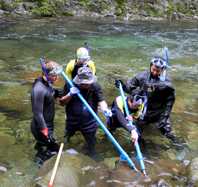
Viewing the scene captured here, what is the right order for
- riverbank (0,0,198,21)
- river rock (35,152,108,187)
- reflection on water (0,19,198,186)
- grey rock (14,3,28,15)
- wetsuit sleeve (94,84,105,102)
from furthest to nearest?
riverbank (0,0,198,21), grey rock (14,3,28,15), reflection on water (0,19,198,186), wetsuit sleeve (94,84,105,102), river rock (35,152,108,187)

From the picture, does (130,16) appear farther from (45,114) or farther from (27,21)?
(45,114)

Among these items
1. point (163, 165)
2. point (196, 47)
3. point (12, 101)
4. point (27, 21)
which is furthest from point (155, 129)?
point (27, 21)

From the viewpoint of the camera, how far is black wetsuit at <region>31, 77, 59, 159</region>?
6.36 m

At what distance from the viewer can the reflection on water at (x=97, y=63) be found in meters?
8.09

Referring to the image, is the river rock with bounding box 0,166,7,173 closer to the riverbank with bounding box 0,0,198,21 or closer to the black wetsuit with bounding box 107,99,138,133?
the black wetsuit with bounding box 107,99,138,133

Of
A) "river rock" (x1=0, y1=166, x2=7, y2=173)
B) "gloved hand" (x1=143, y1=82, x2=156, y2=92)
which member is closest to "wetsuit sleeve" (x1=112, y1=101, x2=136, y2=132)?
"gloved hand" (x1=143, y1=82, x2=156, y2=92)

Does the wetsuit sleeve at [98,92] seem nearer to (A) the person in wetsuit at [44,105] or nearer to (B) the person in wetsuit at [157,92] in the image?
(A) the person in wetsuit at [44,105]

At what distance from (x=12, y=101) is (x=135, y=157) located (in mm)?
4311

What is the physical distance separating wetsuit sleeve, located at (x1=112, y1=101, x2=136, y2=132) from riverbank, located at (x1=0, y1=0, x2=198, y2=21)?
15071 mm

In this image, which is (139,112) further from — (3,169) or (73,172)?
(3,169)

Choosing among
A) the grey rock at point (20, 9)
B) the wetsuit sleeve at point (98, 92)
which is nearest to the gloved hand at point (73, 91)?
the wetsuit sleeve at point (98, 92)

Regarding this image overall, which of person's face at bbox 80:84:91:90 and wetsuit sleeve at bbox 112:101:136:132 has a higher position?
person's face at bbox 80:84:91:90

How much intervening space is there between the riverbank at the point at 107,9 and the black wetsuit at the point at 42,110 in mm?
15616

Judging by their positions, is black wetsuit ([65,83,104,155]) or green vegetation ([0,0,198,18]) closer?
black wetsuit ([65,83,104,155])
